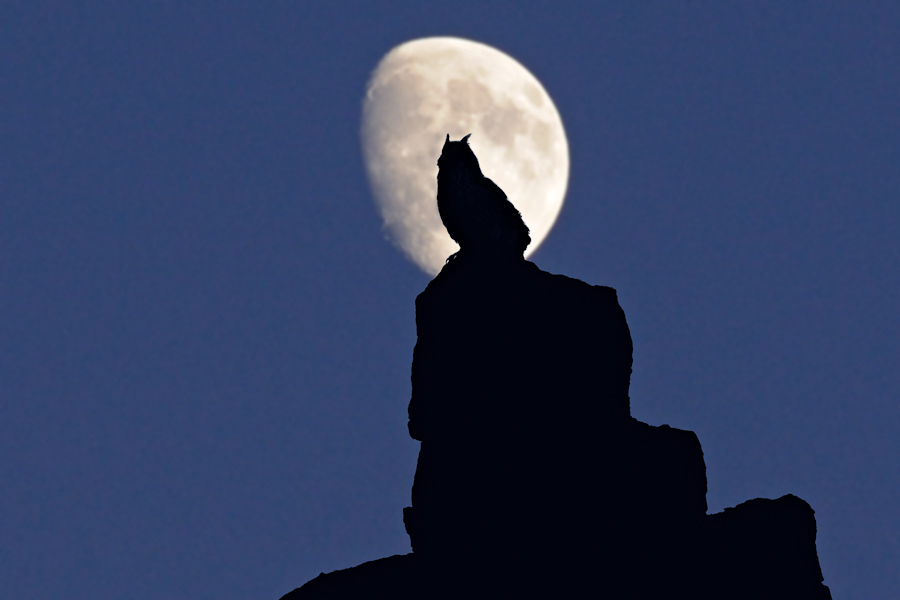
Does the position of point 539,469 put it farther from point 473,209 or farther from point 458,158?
point 458,158

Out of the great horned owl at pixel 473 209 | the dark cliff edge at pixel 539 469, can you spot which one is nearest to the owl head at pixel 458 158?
the great horned owl at pixel 473 209

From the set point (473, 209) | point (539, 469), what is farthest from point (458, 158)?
point (539, 469)

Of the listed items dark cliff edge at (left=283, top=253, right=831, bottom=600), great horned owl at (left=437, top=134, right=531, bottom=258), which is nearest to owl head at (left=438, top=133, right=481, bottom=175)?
great horned owl at (left=437, top=134, right=531, bottom=258)

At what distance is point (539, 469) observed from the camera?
1614 centimetres

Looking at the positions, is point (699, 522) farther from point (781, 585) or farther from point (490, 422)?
point (490, 422)

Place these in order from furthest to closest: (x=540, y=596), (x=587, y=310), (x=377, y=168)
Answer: (x=377, y=168)
(x=587, y=310)
(x=540, y=596)

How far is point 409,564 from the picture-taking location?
53.8 feet

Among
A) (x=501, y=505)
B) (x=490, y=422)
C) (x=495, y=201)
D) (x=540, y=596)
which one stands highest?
(x=495, y=201)

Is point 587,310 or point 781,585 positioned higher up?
point 587,310

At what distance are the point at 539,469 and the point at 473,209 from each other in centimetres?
398

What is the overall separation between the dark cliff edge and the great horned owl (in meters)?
0.32

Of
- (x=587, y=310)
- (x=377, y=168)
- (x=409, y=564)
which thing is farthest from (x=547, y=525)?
(x=377, y=168)

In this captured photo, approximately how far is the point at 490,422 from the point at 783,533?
5038 millimetres

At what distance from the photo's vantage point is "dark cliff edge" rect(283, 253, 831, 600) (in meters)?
16.0
